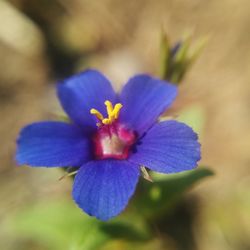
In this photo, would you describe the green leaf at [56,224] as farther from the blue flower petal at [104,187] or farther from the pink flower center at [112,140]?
the blue flower petal at [104,187]

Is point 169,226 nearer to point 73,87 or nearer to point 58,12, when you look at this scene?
point 73,87

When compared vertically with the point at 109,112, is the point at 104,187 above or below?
below

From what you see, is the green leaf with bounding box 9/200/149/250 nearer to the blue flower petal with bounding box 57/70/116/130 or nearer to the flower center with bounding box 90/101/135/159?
the flower center with bounding box 90/101/135/159

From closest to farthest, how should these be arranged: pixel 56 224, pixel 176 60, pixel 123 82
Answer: pixel 176 60, pixel 56 224, pixel 123 82

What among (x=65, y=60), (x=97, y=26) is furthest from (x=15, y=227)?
(x=97, y=26)

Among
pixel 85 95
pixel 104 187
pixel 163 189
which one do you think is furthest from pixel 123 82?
pixel 104 187

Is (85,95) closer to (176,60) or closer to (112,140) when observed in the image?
(112,140)
